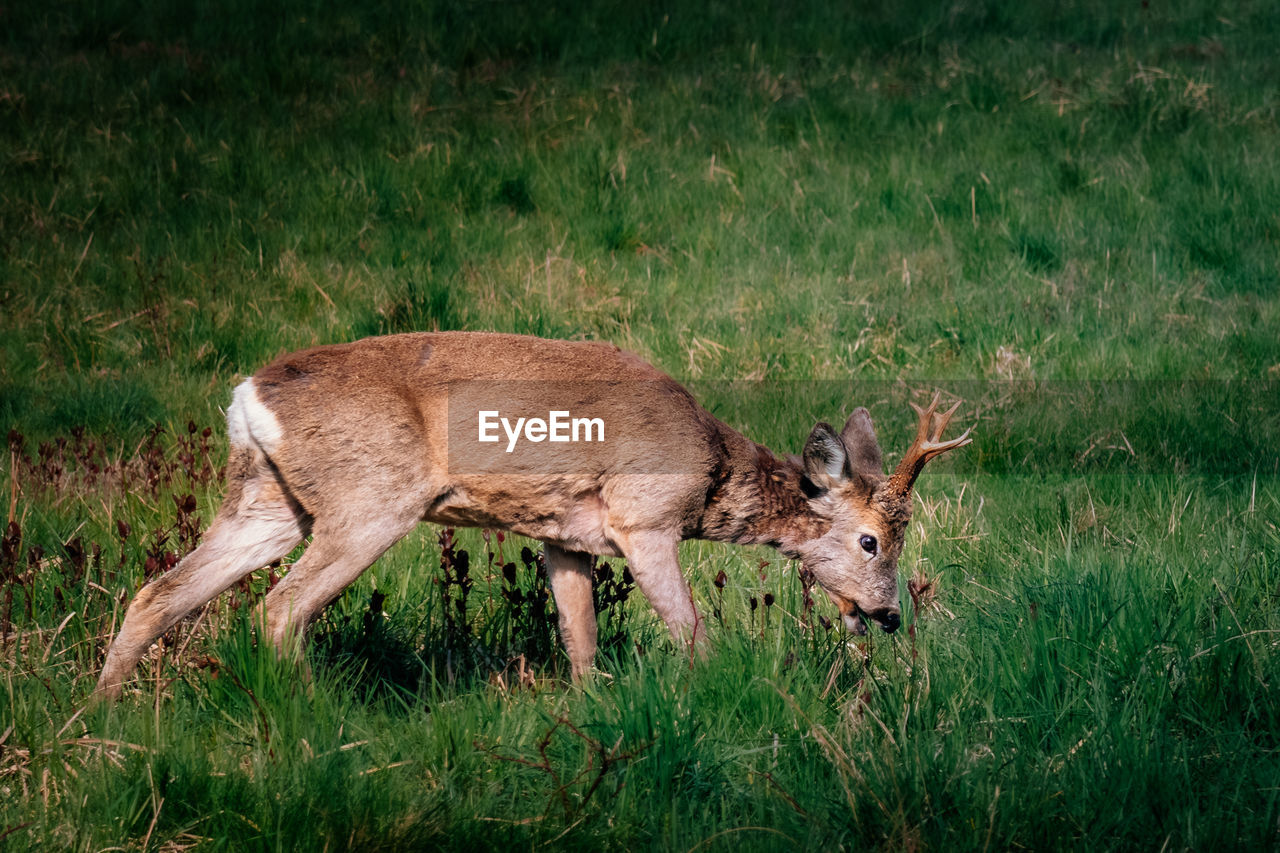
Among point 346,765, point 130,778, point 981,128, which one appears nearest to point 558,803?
point 346,765

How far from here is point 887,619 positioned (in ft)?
18.0

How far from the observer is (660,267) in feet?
31.7

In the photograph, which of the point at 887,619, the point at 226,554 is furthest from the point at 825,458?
the point at 226,554

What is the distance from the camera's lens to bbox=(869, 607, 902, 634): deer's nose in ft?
18.0

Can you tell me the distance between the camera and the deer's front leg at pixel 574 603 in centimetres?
532

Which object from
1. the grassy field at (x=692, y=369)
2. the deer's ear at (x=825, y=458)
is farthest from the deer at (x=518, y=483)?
the grassy field at (x=692, y=369)

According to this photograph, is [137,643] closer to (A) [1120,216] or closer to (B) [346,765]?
(B) [346,765]

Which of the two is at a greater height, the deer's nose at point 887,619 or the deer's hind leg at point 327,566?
the deer's hind leg at point 327,566

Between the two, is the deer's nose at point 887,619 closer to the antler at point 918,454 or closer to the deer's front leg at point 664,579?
the antler at point 918,454

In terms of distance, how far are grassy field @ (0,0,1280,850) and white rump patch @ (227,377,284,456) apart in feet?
2.24

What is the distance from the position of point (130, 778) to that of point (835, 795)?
2.07 m

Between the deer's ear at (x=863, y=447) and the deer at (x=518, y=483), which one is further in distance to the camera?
the deer's ear at (x=863, y=447)

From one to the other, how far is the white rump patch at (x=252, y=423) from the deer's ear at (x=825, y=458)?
2.23 meters
